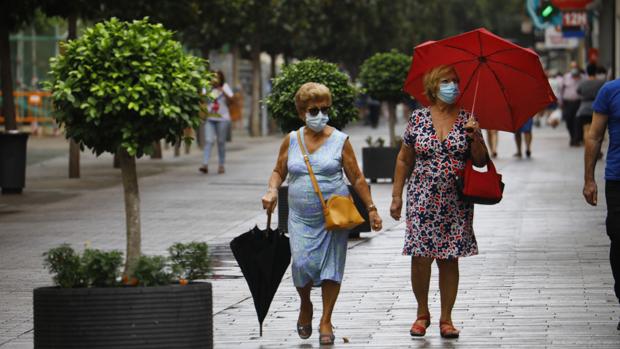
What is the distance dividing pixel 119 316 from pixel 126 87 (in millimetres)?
1879

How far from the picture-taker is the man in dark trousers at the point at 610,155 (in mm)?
9188

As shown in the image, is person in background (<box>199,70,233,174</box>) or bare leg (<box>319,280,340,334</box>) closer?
bare leg (<box>319,280,340,334</box>)

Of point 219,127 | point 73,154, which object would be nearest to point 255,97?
point 219,127

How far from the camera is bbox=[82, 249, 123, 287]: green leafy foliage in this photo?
755 cm

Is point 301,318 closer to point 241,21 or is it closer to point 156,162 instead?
point 156,162

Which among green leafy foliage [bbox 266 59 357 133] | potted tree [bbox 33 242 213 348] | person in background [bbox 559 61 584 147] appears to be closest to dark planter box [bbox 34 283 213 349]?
potted tree [bbox 33 242 213 348]

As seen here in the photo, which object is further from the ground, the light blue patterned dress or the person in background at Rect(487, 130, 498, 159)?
the light blue patterned dress

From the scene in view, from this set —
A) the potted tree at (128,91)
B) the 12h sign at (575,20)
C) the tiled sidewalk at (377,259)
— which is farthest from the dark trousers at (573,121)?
the potted tree at (128,91)

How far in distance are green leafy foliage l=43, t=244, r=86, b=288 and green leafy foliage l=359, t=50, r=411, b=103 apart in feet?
56.1

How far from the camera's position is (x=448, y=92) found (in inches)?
356

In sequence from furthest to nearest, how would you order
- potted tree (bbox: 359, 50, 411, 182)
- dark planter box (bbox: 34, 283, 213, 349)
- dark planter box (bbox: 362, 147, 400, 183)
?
1. potted tree (bbox: 359, 50, 411, 182)
2. dark planter box (bbox: 362, 147, 400, 183)
3. dark planter box (bbox: 34, 283, 213, 349)

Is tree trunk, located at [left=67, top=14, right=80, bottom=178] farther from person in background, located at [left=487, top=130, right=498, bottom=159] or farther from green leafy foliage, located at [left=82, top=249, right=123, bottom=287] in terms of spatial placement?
green leafy foliage, located at [left=82, top=249, right=123, bottom=287]

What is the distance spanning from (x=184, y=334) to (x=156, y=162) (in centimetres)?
2297

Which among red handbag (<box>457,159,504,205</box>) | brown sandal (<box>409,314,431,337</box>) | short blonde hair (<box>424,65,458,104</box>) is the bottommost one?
brown sandal (<box>409,314,431,337</box>)
